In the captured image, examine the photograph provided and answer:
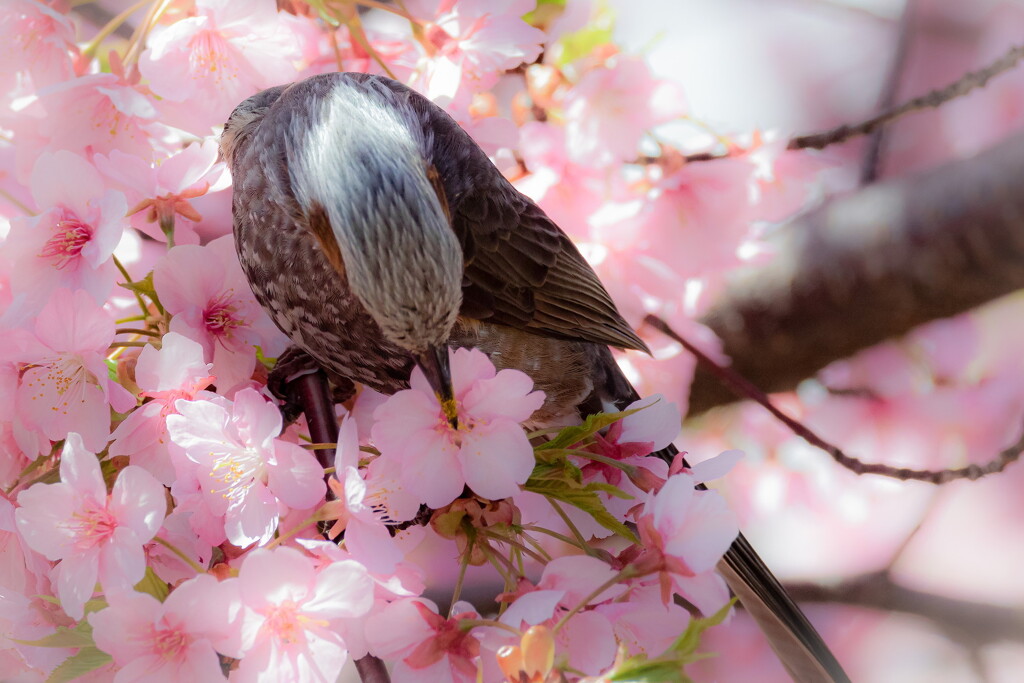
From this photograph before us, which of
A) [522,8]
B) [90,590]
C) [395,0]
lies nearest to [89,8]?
[395,0]

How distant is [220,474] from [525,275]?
500mm

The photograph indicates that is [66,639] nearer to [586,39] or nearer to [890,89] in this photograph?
[586,39]

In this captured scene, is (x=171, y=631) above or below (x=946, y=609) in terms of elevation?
above

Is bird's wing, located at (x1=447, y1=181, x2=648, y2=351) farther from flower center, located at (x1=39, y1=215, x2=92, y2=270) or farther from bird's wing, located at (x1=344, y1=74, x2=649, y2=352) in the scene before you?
flower center, located at (x1=39, y1=215, x2=92, y2=270)

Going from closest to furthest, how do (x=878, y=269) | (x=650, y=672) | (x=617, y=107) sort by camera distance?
(x=650, y=672), (x=617, y=107), (x=878, y=269)

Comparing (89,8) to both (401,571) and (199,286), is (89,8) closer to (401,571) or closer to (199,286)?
(199,286)

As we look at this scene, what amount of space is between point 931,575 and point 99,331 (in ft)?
7.21

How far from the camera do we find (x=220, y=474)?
597 mm

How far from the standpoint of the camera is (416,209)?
0.69 meters

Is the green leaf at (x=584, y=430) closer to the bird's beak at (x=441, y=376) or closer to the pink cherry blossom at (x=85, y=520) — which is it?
the bird's beak at (x=441, y=376)

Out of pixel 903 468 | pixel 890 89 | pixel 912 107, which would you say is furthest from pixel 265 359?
pixel 890 89

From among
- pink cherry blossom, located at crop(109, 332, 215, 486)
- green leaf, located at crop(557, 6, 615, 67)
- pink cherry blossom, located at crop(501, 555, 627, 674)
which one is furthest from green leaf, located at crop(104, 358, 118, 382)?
green leaf, located at crop(557, 6, 615, 67)

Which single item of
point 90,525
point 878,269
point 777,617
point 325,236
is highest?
point 325,236

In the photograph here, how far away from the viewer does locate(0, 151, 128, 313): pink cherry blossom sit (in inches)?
25.9
